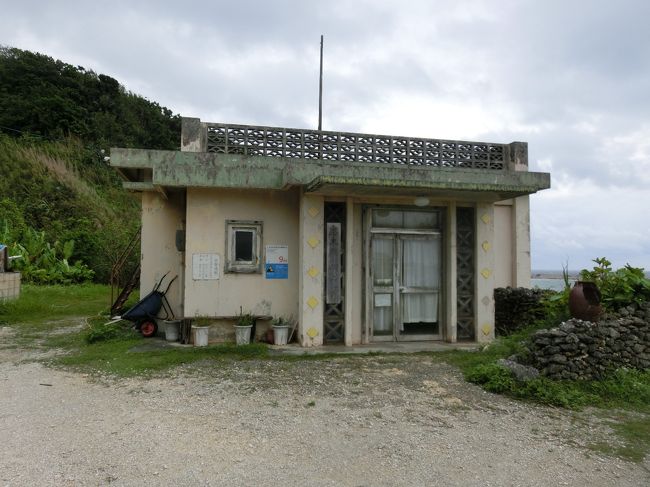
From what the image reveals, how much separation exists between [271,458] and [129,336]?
5742mm

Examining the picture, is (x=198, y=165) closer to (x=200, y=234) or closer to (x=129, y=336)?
Answer: (x=200, y=234)

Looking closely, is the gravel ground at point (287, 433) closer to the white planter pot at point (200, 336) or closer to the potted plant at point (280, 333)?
the white planter pot at point (200, 336)

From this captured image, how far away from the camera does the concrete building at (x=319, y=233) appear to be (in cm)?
772

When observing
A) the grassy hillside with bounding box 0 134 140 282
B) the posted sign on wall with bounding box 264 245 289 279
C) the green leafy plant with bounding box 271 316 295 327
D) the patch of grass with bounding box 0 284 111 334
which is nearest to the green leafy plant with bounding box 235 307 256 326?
the green leafy plant with bounding box 271 316 295 327

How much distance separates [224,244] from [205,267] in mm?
507

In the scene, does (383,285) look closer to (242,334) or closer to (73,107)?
(242,334)

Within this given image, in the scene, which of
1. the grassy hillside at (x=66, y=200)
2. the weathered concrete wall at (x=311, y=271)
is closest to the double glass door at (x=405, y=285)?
the weathered concrete wall at (x=311, y=271)

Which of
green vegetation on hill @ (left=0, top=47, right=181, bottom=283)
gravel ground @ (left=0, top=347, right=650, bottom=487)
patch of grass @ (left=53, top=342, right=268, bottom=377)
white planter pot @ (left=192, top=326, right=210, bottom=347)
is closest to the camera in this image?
gravel ground @ (left=0, top=347, right=650, bottom=487)

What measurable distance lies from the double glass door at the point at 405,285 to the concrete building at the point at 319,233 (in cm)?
2

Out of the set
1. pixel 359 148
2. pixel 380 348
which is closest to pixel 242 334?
pixel 380 348

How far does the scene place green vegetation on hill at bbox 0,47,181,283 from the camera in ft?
62.1

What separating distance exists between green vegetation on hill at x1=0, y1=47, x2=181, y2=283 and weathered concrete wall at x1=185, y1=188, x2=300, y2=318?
38.4 feet

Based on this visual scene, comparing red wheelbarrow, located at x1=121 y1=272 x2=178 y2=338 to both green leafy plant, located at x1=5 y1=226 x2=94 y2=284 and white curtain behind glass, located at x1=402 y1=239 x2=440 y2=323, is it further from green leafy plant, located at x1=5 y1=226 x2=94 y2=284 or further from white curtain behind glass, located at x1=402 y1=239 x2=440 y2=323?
green leafy plant, located at x1=5 y1=226 x2=94 y2=284

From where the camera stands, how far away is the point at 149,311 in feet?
27.5
